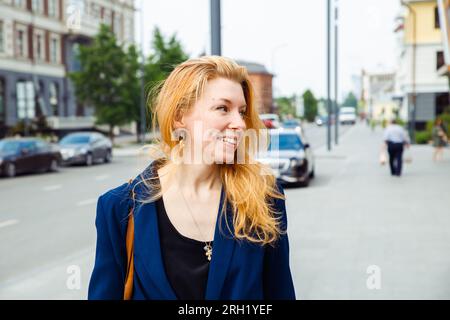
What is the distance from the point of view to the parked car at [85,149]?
89.9ft

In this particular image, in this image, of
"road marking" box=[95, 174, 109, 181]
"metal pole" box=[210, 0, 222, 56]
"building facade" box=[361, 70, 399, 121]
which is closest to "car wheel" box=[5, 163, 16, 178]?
"road marking" box=[95, 174, 109, 181]

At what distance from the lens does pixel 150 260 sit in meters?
2.11

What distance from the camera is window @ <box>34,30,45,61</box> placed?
152 feet

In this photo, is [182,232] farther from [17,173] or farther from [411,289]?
Result: [17,173]

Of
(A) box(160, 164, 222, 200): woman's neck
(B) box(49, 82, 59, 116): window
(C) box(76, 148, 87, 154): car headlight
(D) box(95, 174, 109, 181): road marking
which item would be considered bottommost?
(D) box(95, 174, 109, 181): road marking

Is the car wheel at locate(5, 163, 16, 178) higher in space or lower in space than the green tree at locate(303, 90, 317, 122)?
lower

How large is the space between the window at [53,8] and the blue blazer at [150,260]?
159ft

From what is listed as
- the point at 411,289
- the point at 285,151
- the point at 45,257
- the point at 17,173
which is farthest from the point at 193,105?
the point at 17,173

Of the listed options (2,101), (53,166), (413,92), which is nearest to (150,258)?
(53,166)

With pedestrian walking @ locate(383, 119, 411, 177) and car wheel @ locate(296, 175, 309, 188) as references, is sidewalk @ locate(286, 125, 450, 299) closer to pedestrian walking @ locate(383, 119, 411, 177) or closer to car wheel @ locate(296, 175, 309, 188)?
car wheel @ locate(296, 175, 309, 188)

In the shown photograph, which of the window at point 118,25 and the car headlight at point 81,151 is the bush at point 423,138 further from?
the window at point 118,25

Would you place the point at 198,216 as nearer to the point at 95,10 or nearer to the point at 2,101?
the point at 2,101

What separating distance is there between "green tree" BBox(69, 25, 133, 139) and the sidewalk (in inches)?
986

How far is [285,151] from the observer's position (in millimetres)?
17516
